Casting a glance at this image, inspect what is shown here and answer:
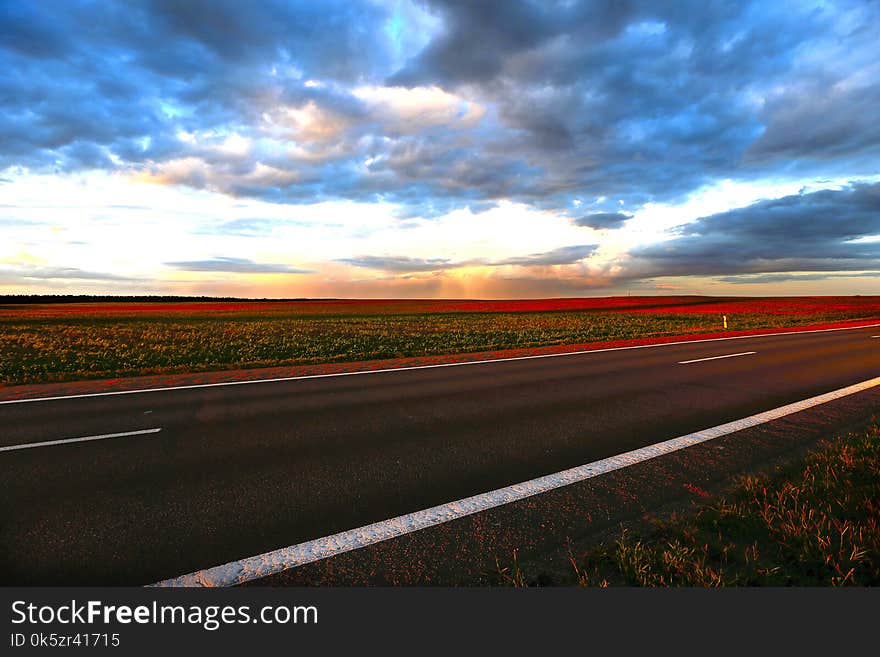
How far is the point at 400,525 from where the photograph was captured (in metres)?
3.83

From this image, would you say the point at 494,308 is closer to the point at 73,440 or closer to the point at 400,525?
the point at 73,440

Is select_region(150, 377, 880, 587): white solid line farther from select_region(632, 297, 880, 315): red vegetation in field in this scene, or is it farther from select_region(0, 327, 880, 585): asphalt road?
select_region(632, 297, 880, 315): red vegetation in field

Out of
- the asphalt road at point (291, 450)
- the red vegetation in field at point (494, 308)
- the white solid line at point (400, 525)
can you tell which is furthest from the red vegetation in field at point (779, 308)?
the white solid line at point (400, 525)

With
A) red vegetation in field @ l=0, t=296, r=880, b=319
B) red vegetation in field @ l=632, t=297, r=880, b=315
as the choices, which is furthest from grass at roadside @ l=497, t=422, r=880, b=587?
red vegetation in field @ l=632, t=297, r=880, b=315

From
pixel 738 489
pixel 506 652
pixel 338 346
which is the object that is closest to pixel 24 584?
pixel 506 652

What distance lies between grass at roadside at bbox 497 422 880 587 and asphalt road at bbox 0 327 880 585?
1.53 meters

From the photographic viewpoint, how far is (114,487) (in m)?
4.61

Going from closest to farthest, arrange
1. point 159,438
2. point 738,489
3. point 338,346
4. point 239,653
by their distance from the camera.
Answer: point 239,653 < point 738,489 < point 159,438 < point 338,346

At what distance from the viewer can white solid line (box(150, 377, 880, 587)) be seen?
10.3ft

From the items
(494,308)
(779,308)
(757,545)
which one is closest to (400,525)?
(757,545)

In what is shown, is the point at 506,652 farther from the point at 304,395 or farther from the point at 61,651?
the point at 304,395

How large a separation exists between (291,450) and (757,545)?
4858 mm

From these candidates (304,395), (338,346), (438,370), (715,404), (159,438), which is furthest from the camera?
(338,346)

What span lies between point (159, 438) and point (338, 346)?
13.8 metres
